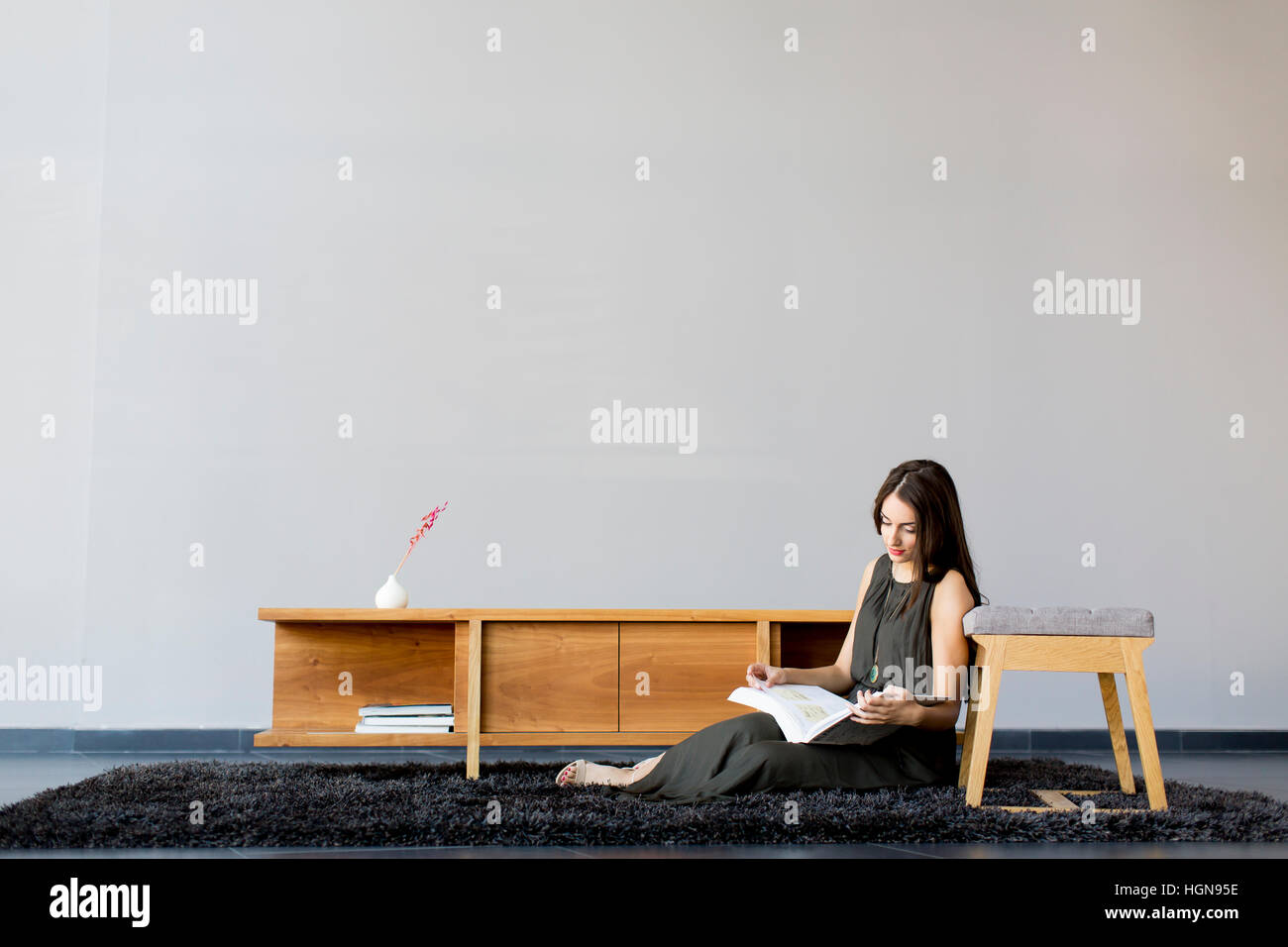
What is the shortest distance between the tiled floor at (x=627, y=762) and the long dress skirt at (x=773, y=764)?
38 cm

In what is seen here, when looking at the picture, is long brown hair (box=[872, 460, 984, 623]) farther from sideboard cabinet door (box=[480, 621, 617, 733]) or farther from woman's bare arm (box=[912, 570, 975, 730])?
sideboard cabinet door (box=[480, 621, 617, 733])

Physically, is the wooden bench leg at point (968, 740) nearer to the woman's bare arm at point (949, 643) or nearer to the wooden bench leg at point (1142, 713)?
the woman's bare arm at point (949, 643)

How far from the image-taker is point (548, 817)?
2.19 meters

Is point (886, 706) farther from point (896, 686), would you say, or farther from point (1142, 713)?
point (1142, 713)

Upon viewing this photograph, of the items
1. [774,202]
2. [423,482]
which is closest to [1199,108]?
[774,202]

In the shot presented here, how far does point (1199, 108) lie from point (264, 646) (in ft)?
15.0

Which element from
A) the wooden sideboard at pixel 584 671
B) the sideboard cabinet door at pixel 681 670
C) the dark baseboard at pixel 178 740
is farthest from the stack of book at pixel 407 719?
the dark baseboard at pixel 178 740

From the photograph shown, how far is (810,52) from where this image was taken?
4727 mm

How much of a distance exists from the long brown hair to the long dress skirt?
1.11ft

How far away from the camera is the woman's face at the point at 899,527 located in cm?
260

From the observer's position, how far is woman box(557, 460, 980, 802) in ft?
8.12

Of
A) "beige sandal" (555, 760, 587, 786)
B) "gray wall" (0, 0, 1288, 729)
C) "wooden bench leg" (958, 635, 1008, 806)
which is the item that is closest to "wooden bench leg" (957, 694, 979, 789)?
"wooden bench leg" (958, 635, 1008, 806)

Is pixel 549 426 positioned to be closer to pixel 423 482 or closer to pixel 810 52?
pixel 423 482
